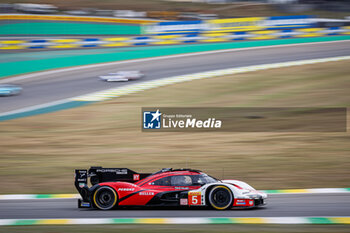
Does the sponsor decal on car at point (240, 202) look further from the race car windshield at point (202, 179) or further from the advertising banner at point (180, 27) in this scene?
the advertising banner at point (180, 27)

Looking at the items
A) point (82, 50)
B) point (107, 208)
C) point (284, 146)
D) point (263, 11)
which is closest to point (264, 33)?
point (263, 11)

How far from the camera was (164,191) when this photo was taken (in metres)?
9.34

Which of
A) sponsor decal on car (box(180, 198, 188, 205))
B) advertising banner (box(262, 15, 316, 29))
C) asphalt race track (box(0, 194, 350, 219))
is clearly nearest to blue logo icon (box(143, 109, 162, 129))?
asphalt race track (box(0, 194, 350, 219))

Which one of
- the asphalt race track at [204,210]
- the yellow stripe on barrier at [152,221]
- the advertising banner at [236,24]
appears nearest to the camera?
the yellow stripe on barrier at [152,221]

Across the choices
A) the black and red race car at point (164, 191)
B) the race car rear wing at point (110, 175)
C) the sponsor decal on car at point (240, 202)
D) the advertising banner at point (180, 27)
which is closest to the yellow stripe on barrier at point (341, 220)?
the black and red race car at point (164, 191)

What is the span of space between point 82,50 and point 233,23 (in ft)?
31.5

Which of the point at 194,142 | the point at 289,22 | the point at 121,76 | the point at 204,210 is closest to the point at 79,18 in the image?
the point at 121,76

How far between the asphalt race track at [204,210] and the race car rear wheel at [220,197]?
0.42 feet

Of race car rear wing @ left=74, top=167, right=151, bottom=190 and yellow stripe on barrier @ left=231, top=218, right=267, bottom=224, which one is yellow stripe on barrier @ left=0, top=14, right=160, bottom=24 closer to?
race car rear wing @ left=74, top=167, right=151, bottom=190

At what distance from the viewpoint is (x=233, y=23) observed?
96.5 ft

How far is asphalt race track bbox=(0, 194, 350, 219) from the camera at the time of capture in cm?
893

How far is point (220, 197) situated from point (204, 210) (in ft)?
1.48

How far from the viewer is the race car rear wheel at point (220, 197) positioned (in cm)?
900

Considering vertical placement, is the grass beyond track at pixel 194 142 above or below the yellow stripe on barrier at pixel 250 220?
above
